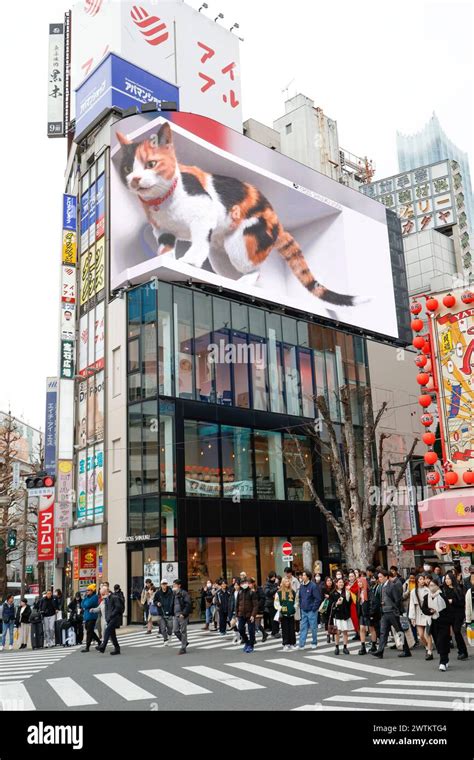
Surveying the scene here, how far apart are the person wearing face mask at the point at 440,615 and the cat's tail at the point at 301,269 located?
32.4 meters

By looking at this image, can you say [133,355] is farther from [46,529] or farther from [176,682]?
[176,682]

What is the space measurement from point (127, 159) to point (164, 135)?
7.59 ft

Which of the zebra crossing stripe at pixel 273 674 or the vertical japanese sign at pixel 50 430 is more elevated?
the vertical japanese sign at pixel 50 430

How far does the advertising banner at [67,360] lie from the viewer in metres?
36.9

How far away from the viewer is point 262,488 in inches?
1373

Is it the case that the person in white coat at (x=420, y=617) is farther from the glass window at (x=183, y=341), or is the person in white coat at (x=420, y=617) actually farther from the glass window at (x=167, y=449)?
the glass window at (x=183, y=341)

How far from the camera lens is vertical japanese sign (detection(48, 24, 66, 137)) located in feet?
158

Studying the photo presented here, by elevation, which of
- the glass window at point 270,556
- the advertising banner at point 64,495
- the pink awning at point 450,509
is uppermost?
the advertising banner at point 64,495

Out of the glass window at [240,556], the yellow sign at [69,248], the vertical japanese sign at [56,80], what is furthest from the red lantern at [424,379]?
the vertical japanese sign at [56,80]

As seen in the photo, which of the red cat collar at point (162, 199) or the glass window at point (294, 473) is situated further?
the glass window at point (294, 473)

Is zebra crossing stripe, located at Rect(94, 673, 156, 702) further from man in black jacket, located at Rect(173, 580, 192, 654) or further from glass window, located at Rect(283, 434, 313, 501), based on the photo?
glass window, located at Rect(283, 434, 313, 501)

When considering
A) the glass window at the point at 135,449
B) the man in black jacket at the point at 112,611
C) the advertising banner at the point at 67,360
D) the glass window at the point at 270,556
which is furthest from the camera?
A: the advertising banner at the point at 67,360

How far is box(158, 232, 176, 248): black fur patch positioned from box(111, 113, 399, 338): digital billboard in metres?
0.06
